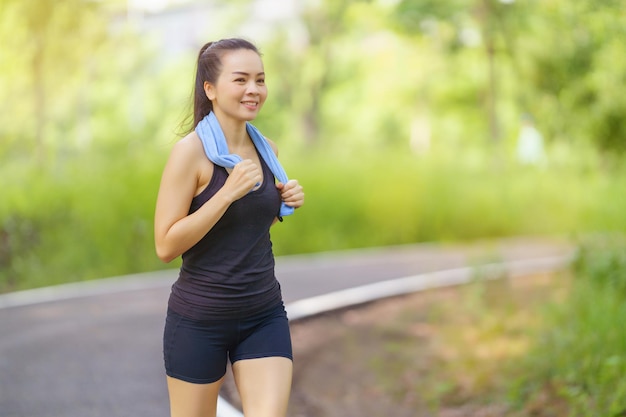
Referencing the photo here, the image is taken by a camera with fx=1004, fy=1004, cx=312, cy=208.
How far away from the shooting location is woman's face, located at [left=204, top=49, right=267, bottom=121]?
13.0 ft

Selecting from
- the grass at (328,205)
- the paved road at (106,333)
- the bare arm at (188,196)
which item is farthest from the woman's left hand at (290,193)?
the grass at (328,205)

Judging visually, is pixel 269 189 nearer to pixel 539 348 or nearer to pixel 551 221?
pixel 539 348

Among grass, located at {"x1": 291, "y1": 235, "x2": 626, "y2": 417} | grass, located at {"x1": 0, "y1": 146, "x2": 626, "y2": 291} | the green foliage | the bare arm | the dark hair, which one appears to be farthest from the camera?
grass, located at {"x1": 0, "y1": 146, "x2": 626, "y2": 291}

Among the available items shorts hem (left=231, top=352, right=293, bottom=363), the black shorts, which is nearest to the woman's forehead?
the black shorts

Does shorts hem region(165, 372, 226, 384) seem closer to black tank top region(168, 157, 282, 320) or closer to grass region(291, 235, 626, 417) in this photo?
black tank top region(168, 157, 282, 320)

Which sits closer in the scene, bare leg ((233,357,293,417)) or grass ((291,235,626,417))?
bare leg ((233,357,293,417))

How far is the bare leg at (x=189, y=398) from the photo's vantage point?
393 cm

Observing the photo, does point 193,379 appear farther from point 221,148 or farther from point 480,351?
point 480,351

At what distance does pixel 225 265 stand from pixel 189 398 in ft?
1.78

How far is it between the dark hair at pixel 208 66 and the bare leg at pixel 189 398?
3.47 ft

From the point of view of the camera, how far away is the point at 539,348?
8.30m

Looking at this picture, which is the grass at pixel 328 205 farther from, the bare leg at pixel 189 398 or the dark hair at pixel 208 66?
the bare leg at pixel 189 398

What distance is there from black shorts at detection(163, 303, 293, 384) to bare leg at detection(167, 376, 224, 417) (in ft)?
0.08

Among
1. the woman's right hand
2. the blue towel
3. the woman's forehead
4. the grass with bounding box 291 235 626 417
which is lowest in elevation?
the grass with bounding box 291 235 626 417
